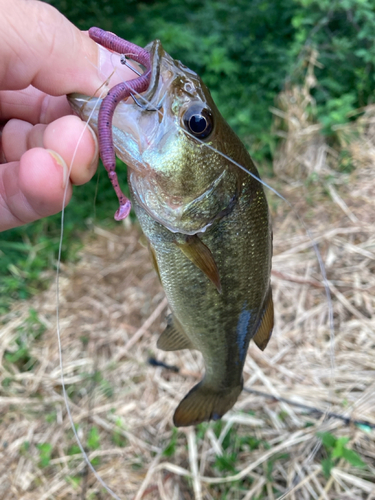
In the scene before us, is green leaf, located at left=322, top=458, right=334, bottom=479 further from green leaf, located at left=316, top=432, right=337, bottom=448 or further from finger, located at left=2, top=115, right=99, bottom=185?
finger, located at left=2, top=115, right=99, bottom=185

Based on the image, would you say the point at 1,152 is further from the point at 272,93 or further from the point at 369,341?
the point at 272,93

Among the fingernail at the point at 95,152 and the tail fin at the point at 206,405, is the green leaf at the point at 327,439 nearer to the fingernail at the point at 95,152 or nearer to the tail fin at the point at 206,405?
the tail fin at the point at 206,405

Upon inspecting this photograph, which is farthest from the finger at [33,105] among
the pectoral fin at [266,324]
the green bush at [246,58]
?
the green bush at [246,58]

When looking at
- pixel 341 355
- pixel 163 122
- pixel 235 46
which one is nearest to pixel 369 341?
pixel 341 355

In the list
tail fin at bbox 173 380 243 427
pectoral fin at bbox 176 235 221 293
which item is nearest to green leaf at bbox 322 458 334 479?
tail fin at bbox 173 380 243 427

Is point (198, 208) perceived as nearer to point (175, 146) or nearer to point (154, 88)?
point (175, 146)
